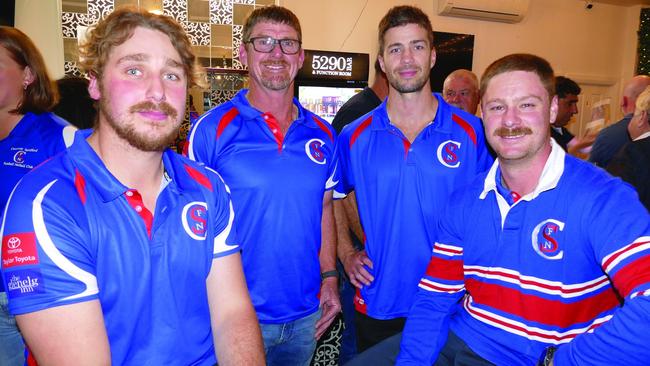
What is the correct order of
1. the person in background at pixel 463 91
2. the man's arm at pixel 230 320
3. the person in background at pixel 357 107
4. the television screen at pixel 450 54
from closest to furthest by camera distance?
the man's arm at pixel 230 320 < the person in background at pixel 357 107 < the person in background at pixel 463 91 < the television screen at pixel 450 54

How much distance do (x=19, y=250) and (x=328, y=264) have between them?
1.48m

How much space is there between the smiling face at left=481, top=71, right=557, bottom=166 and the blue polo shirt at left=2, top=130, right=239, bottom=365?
1131 mm

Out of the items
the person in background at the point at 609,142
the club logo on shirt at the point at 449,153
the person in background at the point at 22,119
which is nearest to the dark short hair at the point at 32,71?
the person in background at the point at 22,119

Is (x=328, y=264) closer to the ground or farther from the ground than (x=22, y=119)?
closer to the ground

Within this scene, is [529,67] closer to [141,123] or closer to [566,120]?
[141,123]

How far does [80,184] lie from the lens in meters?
1.27

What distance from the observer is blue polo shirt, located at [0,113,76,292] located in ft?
6.79

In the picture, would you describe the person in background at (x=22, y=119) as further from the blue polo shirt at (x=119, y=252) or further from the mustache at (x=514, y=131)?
the mustache at (x=514, y=131)

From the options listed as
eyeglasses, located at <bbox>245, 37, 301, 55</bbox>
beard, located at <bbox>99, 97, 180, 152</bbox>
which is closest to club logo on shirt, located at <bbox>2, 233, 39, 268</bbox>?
beard, located at <bbox>99, 97, 180, 152</bbox>

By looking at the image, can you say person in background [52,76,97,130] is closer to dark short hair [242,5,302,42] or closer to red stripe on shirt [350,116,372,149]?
dark short hair [242,5,302,42]

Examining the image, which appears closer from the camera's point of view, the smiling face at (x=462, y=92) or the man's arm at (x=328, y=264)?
the man's arm at (x=328, y=264)

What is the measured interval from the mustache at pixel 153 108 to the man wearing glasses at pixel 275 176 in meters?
0.54

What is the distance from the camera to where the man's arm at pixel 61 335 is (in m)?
1.13

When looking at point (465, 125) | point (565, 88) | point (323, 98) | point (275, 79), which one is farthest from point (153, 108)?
point (565, 88)
